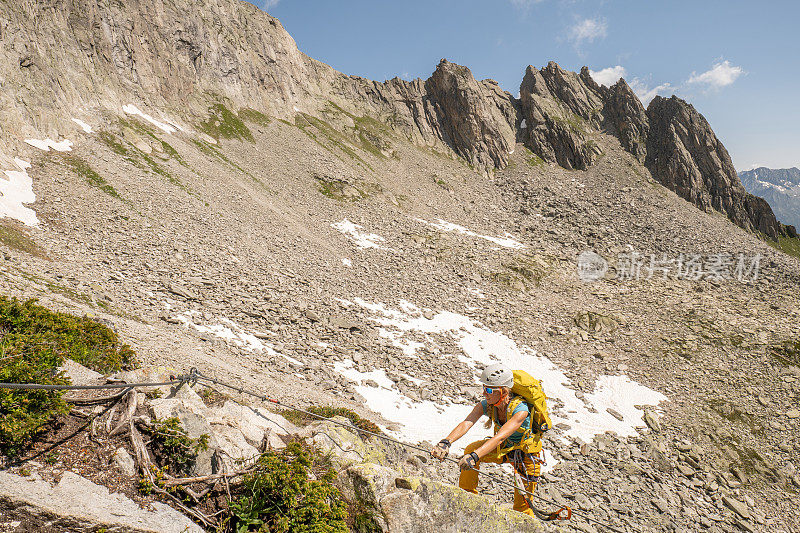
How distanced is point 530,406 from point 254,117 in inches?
2995

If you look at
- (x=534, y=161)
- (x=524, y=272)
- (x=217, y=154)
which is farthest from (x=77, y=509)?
(x=534, y=161)

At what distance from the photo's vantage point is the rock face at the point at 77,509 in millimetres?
4129

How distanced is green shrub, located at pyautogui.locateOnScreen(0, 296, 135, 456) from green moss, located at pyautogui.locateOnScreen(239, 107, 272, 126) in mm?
65565

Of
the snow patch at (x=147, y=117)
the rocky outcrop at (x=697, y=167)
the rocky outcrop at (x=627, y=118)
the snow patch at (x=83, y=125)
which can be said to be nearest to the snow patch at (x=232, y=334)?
the snow patch at (x=83, y=125)

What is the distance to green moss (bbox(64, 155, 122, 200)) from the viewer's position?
1212 inches

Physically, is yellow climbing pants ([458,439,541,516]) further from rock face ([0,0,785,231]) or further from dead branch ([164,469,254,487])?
rock face ([0,0,785,231])

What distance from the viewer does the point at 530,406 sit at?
22.5 ft

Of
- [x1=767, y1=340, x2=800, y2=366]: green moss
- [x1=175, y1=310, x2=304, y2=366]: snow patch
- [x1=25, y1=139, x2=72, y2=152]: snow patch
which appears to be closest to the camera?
[x1=175, y1=310, x2=304, y2=366]: snow patch

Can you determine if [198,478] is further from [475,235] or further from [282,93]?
[282,93]

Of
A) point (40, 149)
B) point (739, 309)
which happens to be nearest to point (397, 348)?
point (40, 149)

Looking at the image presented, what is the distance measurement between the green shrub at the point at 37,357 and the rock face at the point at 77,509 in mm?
605

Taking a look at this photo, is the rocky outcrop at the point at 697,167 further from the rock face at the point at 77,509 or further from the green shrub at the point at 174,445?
the rock face at the point at 77,509

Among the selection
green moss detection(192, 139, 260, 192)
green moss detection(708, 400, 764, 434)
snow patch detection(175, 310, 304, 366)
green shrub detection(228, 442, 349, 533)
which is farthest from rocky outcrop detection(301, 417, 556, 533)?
green moss detection(192, 139, 260, 192)

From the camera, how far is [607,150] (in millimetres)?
93312
